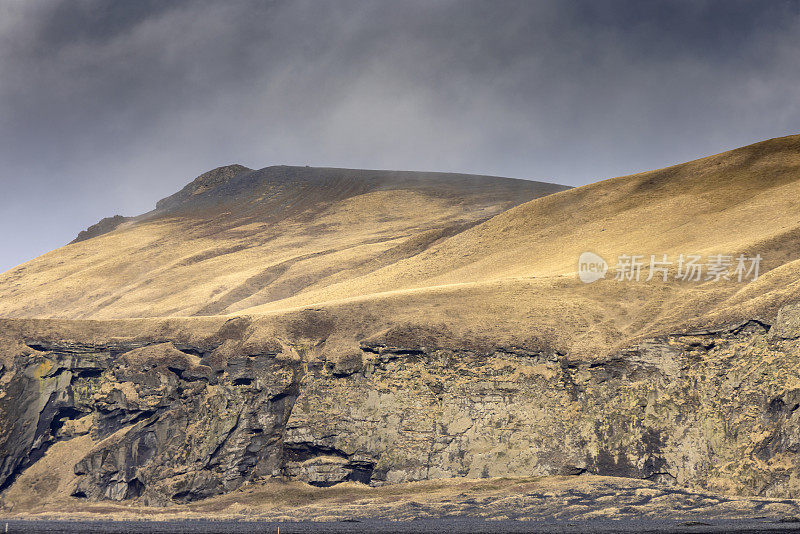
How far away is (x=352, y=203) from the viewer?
393 ft

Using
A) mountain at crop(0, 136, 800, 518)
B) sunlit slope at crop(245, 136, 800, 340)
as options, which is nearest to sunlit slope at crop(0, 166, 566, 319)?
sunlit slope at crop(245, 136, 800, 340)

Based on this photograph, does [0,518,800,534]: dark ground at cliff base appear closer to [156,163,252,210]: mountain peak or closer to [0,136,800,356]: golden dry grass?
[0,136,800,356]: golden dry grass

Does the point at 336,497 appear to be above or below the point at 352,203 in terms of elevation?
below

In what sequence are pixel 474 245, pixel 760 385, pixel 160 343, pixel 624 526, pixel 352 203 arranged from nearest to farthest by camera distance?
pixel 624 526 < pixel 760 385 < pixel 160 343 < pixel 474 245 < pixel 352 203

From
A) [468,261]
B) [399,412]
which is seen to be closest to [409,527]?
[399,412]

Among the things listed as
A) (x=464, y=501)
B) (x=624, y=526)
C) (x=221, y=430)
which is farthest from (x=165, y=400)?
(x=624, y=526)

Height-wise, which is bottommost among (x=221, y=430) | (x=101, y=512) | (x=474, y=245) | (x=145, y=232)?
(x=101, y=512)

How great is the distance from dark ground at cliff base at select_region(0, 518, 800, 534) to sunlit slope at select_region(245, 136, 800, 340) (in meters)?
12.9

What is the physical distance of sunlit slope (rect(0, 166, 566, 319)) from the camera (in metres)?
83.1

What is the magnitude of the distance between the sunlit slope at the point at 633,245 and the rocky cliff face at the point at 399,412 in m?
4.25

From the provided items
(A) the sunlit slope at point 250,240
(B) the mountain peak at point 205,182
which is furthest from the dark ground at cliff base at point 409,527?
(B) the mountain peak at point 205,182

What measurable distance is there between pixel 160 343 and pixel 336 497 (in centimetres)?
1795

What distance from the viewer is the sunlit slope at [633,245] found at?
42531mm

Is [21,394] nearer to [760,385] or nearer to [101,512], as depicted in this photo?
[101,512]
